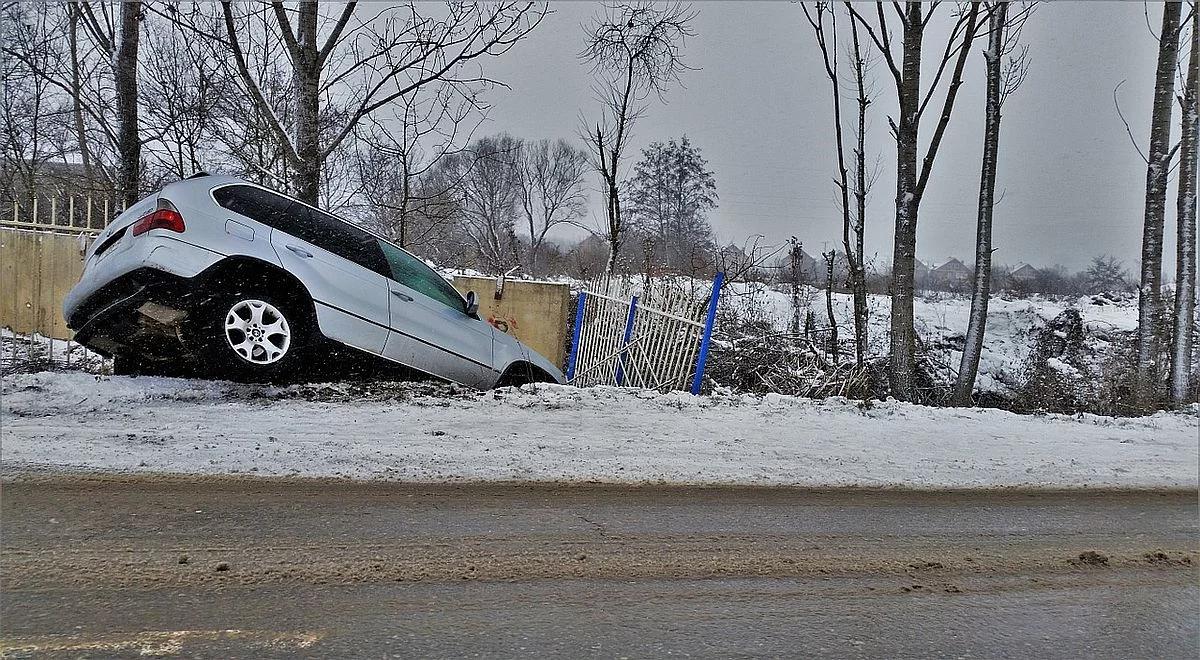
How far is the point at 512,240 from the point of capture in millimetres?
16531

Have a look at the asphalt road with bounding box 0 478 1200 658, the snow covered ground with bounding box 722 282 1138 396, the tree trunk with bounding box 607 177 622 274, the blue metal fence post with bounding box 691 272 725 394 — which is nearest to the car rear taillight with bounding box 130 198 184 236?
the asphalt road with bounding box 0 478 1200 658

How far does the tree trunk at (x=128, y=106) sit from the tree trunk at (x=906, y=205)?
942 centimetres

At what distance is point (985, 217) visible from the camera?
996 centimetres

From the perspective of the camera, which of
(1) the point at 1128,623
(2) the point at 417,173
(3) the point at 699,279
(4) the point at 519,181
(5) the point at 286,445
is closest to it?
(1) the point at 1128,623

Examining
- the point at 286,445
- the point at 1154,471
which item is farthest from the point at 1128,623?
the point at 286,445

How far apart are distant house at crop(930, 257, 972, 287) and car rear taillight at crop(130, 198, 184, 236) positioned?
1096cm

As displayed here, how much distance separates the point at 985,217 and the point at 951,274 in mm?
3978

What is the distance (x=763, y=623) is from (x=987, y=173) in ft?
30.8

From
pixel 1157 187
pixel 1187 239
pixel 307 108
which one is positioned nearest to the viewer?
pixel 307 108

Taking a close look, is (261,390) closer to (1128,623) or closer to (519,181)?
(1128,623)

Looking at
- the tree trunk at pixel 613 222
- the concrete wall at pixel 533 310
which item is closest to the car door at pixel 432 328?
the concrete wall at pixel 533 310

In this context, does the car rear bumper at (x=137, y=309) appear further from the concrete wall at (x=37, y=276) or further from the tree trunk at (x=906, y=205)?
the tree trunk at (x=906, y=205)

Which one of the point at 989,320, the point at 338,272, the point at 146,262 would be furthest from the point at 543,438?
the point at 989,320

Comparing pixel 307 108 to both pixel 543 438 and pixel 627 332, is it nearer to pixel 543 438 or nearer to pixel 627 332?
pixel 627 332
